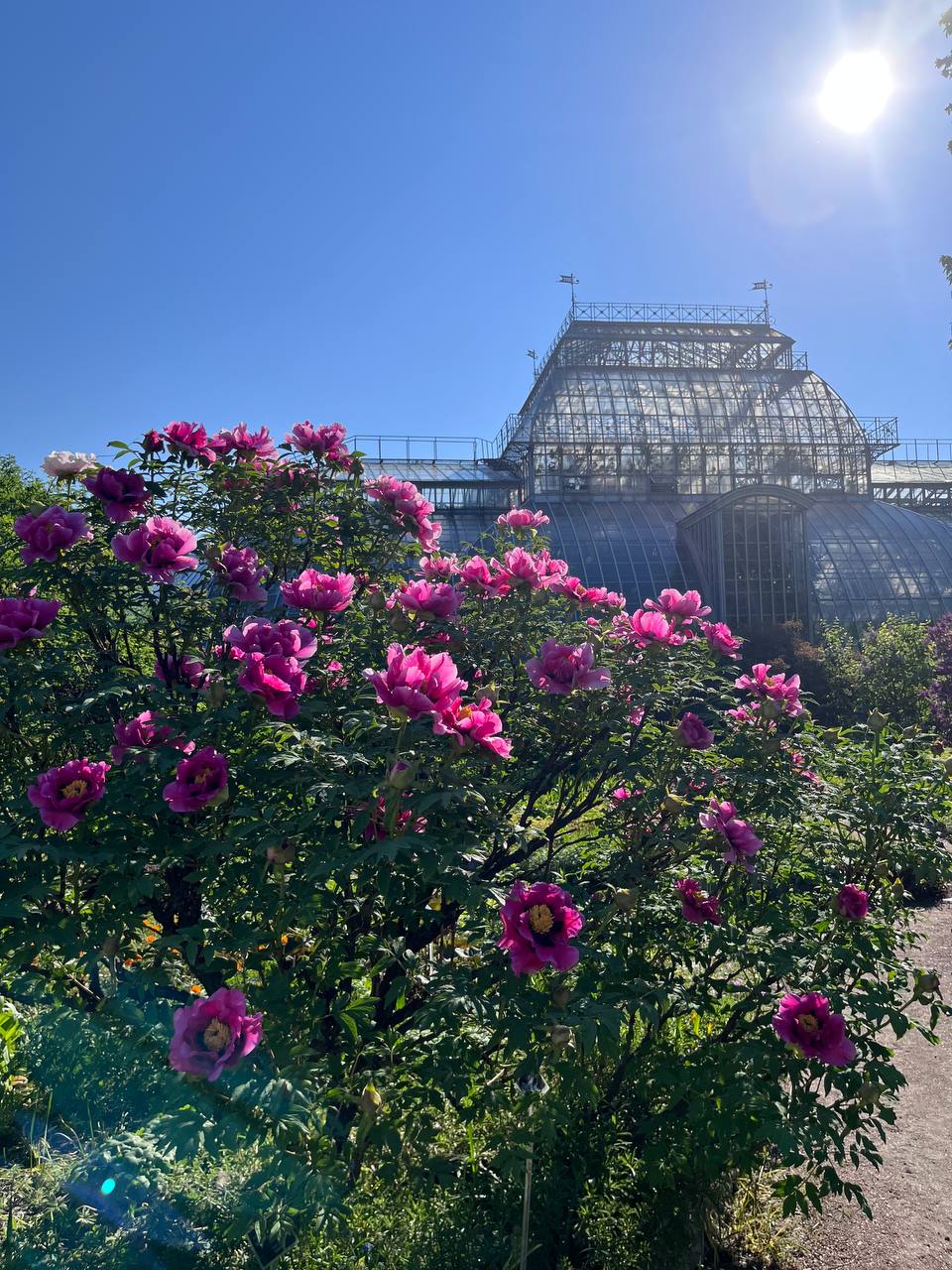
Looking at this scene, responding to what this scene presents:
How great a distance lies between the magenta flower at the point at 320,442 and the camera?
12.8 feet

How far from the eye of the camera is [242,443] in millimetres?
3908

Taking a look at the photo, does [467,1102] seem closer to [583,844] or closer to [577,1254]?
[577,1254]

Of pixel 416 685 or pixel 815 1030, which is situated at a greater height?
pixel 416 685

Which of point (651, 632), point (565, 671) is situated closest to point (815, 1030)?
point (565, 671)

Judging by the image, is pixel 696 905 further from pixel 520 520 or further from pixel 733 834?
pixel 520 520

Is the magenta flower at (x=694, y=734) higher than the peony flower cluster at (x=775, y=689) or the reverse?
the reverse

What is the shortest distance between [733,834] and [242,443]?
2490 mm

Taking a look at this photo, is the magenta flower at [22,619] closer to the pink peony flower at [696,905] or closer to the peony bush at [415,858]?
the peony bush at [415,858]

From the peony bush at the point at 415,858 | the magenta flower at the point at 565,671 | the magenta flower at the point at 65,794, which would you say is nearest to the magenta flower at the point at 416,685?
the peony bush at the point at 415,858

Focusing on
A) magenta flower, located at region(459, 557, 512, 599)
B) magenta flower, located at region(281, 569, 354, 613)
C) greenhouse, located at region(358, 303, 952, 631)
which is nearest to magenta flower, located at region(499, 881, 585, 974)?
magenta flower, located at region(281, 569, 354, 613)

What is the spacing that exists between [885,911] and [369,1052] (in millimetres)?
1958

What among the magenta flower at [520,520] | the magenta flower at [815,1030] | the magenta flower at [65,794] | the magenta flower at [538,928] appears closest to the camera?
the magenta flower at [538,928]

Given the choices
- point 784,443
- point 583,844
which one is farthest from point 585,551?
point 583,844

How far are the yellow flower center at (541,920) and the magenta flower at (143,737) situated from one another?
1120 mm
